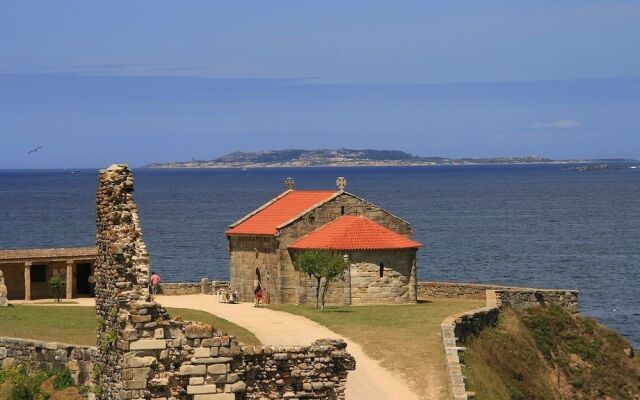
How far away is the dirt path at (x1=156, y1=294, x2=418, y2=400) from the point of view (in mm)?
30672

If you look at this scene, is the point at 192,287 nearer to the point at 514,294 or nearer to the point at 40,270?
the point at 40,270

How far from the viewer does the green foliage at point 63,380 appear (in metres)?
28.0

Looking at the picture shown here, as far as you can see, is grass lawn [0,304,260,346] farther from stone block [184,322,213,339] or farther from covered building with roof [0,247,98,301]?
stone block [184,322,213,339]

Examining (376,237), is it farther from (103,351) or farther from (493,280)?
(103,351)

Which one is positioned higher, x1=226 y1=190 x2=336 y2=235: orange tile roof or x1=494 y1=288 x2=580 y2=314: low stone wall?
x1=226 y1=190 x2=336 y2=235: orange tile roof

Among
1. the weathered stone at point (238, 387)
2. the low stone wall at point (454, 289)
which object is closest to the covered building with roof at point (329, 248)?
the low stone wall at point (454, 289)

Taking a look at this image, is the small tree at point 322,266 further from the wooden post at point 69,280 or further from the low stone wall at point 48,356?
the low stone wall at point 48,356

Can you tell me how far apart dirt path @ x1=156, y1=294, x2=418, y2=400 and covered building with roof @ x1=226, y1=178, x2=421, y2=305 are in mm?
1740

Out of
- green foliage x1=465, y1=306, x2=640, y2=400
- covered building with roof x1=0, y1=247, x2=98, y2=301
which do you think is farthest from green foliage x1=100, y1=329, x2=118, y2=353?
covered building with roof x1=0, y1=247, x2=98, y2=301

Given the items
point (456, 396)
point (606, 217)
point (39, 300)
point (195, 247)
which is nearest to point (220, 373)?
point (456, 396)

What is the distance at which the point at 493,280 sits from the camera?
77.0 meters

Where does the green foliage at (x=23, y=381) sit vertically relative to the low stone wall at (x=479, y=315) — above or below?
above

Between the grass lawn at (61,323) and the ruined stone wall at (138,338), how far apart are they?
1476cm

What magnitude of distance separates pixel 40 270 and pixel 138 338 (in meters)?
34.3
